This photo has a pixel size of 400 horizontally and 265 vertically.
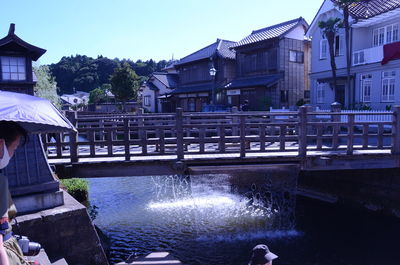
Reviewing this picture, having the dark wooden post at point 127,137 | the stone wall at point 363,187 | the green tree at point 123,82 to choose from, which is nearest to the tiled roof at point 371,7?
the stone wall at point 363,187

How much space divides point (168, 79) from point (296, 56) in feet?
68.4

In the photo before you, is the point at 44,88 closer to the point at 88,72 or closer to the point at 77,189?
the point at 77,189

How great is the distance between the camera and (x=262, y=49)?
97.7 feet

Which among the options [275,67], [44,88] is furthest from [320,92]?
[44,88]

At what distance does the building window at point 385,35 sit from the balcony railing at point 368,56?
1.17 meters

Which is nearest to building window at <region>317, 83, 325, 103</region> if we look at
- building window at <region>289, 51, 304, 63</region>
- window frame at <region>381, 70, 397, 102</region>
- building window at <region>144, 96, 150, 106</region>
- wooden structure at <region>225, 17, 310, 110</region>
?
wooden structure at <region>225, 17, 310, 110</region>

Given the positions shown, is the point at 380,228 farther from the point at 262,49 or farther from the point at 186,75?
the point at 186,75

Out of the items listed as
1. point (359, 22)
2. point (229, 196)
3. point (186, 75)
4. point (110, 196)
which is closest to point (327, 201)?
point (229, 196)

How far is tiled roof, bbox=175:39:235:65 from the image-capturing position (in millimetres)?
33531

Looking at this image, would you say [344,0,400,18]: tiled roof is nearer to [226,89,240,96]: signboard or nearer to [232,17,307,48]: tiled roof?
[232,17,307,48]: tiled roof

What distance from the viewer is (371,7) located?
70.0ft

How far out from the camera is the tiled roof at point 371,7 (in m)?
19.8

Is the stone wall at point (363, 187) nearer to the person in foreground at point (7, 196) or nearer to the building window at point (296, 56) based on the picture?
the person in foreground at point (7, 196)

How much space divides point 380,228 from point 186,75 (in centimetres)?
3131
